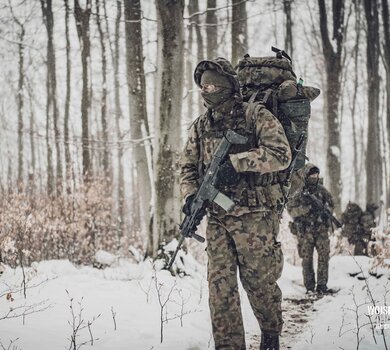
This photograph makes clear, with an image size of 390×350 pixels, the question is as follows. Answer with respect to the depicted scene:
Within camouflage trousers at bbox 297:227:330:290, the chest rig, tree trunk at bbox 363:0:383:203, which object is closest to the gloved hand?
camouflage trousers at bbox 297:227:330:290

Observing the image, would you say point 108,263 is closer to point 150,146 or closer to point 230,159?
point 150,146

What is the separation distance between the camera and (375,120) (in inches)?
500

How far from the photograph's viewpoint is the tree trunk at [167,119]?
5.14m

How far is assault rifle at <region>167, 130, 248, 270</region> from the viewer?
9.41ft

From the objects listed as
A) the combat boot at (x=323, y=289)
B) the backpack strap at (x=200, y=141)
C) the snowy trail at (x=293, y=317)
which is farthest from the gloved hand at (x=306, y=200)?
the backpack strap at (x=200, y=141)

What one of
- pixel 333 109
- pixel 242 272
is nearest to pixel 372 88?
pixel 333 109

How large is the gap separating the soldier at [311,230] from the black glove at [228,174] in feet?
10.2

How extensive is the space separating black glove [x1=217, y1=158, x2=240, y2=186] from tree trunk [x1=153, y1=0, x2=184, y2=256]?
91.7 inches

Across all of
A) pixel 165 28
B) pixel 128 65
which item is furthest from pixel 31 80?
pixel 165 28

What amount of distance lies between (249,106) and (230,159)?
1.50 ft

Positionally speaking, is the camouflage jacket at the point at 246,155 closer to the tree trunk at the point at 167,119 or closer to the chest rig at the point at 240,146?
the chest rig at the point at 240,146

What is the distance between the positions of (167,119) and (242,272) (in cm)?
278

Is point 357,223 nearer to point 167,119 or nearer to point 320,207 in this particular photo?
point 320,207

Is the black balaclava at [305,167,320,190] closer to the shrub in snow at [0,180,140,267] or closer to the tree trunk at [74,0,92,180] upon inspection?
the shrub in snow at [0,180,140,267]
